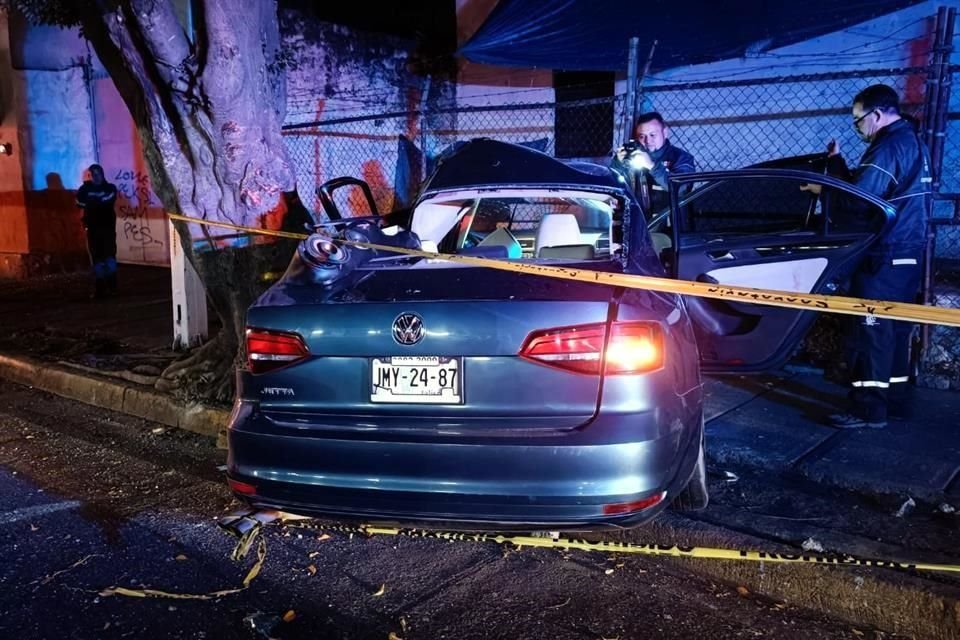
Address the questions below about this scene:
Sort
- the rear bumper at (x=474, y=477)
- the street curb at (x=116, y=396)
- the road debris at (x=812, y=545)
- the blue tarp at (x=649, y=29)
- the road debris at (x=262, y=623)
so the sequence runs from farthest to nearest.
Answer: the blue tarp at (x=649, y=29) < the street curb at (x=116, y=396) < the road debris at (x=812, y=545) < the road debris at (x=262, y=623) < the rear bumper at (x=474, y=477)

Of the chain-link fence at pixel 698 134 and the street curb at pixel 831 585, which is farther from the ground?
the chain-link fence at pixel 698 134

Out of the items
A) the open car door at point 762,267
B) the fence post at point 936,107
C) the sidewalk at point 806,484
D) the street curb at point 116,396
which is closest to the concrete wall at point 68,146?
the street curb at point 116,396

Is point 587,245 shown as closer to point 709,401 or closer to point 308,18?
point 709,401

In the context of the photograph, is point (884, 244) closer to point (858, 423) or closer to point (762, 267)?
point (762, 267)

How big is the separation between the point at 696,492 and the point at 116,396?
4.58 m

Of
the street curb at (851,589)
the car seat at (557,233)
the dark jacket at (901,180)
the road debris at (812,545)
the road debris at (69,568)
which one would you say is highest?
the dark jacket at (901,180)

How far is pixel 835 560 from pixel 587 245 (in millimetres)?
1680

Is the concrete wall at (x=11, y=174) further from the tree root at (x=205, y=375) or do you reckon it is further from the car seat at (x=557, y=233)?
the car seat at (x=557, y=233)

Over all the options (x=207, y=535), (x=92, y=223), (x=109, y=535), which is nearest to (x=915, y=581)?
(x=207, y=535)

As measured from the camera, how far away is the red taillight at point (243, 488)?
303 centimetres

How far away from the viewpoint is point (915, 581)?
9.71 feet

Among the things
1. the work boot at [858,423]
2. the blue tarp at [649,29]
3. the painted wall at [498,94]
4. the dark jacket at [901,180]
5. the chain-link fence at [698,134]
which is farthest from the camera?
the painted wall at [498,94]

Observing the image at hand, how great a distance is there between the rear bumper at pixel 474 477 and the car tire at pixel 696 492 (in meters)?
0.49

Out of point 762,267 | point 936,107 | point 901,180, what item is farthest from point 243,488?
point 936,107
